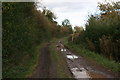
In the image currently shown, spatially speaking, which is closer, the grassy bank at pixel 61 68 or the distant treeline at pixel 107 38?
the grassy bank at pixel 61 68

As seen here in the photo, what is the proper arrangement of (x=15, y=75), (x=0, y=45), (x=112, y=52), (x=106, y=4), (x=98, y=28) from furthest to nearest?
1. (x=106, y=4)
2. (x=98, y=28)
3. (x=112, y=52)
4. (x=15, y=75)
5. (x=0, y=45)

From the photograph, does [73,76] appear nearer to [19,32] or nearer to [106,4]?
[19,32]

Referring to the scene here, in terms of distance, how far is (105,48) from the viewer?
16.0 meters

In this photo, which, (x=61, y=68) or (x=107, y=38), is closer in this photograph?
(x=61, y=68)

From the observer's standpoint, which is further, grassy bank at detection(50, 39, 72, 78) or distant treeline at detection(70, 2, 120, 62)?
distant treeline at detection(70, 2, 120, 62)

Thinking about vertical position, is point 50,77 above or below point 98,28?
below

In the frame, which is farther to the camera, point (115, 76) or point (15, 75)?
point (115, 76)

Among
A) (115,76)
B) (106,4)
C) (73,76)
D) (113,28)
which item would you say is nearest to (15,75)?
(73,76)

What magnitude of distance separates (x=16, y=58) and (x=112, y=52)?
8.37 m

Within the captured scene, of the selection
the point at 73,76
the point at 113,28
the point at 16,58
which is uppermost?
the point at 113,28

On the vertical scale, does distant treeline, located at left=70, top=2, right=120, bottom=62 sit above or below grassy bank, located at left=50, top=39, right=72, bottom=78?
above

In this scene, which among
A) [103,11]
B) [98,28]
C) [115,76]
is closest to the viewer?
[115,76]

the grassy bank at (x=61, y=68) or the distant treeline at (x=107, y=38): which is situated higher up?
the distant treeline at (x=107, y=38)

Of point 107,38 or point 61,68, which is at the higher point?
point 107,38
